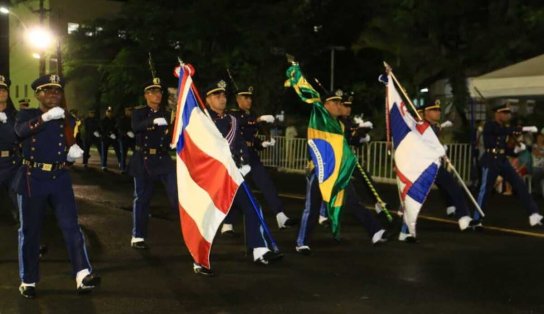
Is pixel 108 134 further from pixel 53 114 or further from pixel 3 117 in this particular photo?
pixel 53 114

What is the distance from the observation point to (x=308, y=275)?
6.68 metres

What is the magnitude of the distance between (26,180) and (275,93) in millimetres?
18961

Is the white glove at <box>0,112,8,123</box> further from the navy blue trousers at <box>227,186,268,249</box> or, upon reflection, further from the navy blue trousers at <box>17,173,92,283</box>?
the navy blue trousers at <box>227,186,268,249</box>

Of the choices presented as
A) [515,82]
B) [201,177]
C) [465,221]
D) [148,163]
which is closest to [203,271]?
[201,177]

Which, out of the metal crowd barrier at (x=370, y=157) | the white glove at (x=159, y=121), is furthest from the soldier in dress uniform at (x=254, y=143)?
the metal crowd barrier at (x=370, y=157)

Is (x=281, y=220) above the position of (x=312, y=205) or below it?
below

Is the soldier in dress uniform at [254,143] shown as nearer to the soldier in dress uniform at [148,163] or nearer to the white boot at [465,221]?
the soldier in dress uniform at [148,163]

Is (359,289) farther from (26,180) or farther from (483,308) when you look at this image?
(26,180)

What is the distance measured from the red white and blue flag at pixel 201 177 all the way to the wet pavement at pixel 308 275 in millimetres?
444

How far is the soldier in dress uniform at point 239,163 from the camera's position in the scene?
6898mm

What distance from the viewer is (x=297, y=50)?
2545cm

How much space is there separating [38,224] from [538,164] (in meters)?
9.72

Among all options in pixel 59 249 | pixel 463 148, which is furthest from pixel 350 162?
pixel 463 148

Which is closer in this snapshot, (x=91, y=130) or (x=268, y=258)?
(x=268, y=258)
